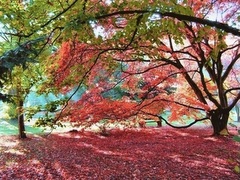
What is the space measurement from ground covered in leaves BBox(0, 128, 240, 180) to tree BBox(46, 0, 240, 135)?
116cm

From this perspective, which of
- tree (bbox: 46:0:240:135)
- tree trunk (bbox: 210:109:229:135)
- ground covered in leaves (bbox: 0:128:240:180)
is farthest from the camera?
tree trunk (bbox: 210:109:229:135)

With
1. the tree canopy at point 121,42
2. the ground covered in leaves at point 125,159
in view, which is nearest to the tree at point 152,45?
the tree canopy at point 121,42

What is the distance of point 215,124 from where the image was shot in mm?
12047

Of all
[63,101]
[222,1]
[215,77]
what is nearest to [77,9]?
[63,101]

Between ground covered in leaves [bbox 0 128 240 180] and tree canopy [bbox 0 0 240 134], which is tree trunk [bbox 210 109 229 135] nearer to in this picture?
tree canopy [bbox 0 0 240 134]

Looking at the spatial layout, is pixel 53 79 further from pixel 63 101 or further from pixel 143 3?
pixel 143 3

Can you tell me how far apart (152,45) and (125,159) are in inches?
134

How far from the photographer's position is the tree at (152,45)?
178 inches

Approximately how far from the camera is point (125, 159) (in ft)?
28.6

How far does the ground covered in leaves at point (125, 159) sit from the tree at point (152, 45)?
3.80 feet

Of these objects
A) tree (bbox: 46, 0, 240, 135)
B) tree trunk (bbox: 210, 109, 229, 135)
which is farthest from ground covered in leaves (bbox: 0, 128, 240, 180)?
tree (bbox: 46, 0, 240, 135)

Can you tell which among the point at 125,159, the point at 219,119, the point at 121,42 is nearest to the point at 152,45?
the point at 121,42

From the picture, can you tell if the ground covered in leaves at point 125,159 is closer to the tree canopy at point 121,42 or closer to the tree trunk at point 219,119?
the tree trunk at point 219,119

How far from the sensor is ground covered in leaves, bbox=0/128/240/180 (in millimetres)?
7078
